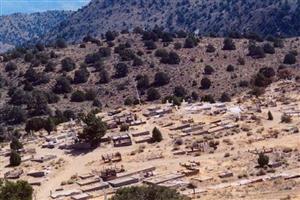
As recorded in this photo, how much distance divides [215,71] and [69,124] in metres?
51.2

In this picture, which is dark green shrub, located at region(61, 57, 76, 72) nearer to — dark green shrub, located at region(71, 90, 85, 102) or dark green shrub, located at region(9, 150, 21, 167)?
dark green shrub, located at region(71, 90, 85, 102)

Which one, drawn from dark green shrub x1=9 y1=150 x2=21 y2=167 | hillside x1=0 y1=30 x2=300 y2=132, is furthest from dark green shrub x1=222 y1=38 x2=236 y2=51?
dark green shrub x1=9 y1=150 x2=21 y2=167

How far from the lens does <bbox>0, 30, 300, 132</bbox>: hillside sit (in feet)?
364

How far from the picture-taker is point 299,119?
65062mm

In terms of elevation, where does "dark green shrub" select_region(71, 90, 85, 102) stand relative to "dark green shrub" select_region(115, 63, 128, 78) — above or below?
below

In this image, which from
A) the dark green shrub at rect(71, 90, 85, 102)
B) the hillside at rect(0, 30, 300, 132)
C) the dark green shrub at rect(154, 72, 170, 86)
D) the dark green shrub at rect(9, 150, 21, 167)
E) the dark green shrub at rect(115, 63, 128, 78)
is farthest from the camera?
the dark green shrub at rect(115, 63, 128, 78)

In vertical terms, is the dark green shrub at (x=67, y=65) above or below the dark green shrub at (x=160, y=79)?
above

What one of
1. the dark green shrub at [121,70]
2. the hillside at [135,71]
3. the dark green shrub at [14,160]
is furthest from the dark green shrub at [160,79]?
the dark green shrub at [14,160]

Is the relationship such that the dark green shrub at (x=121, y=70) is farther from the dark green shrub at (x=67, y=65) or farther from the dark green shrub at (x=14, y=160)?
the dark green shrub at (x=14, y=160)

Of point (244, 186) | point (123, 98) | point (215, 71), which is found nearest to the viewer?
point (244, 186)

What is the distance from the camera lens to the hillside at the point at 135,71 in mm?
111062

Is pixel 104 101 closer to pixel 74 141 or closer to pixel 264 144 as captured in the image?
pixel 74 141

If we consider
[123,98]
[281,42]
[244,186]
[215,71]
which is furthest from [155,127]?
[281,42]

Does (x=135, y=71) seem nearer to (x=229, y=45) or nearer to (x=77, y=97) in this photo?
(x=77, y=97)
